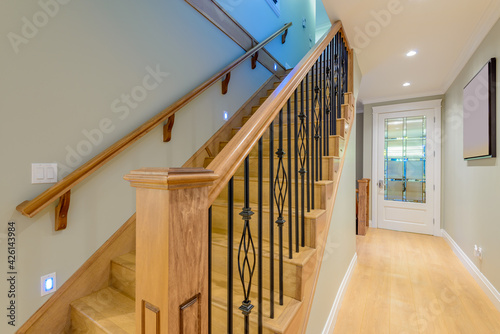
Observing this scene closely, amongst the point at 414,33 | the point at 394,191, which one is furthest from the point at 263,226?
the point at 394,191

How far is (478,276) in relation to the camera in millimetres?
2520

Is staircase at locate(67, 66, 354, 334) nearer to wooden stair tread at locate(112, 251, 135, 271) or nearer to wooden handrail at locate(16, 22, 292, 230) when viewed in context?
wooden stair tread at locate(112, 251, 135, 271)

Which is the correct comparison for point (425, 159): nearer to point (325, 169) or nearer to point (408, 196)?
point (408, 196)

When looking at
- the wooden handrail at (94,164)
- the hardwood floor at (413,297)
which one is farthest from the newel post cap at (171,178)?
the hardwood floor at (413,297)

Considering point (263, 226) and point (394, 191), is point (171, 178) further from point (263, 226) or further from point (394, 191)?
point (394, 191)

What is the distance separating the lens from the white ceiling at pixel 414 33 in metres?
2.07

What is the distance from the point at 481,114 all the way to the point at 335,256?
204 centimetres

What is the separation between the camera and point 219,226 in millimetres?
1789

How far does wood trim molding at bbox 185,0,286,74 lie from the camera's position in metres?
2.25

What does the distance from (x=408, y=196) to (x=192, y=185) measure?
5.02m

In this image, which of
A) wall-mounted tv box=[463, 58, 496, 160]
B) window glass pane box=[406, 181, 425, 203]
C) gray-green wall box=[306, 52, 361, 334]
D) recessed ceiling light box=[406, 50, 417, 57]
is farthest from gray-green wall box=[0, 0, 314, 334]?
window glass pane box=[406, 181, 425, 203]

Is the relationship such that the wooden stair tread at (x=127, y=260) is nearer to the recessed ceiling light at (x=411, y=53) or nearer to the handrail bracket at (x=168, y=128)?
the handrail bracket at (x=168, y=128)

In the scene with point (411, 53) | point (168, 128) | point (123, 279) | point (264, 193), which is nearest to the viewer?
point (123, 279)

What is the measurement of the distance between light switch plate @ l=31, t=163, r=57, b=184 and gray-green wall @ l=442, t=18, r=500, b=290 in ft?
10.7
